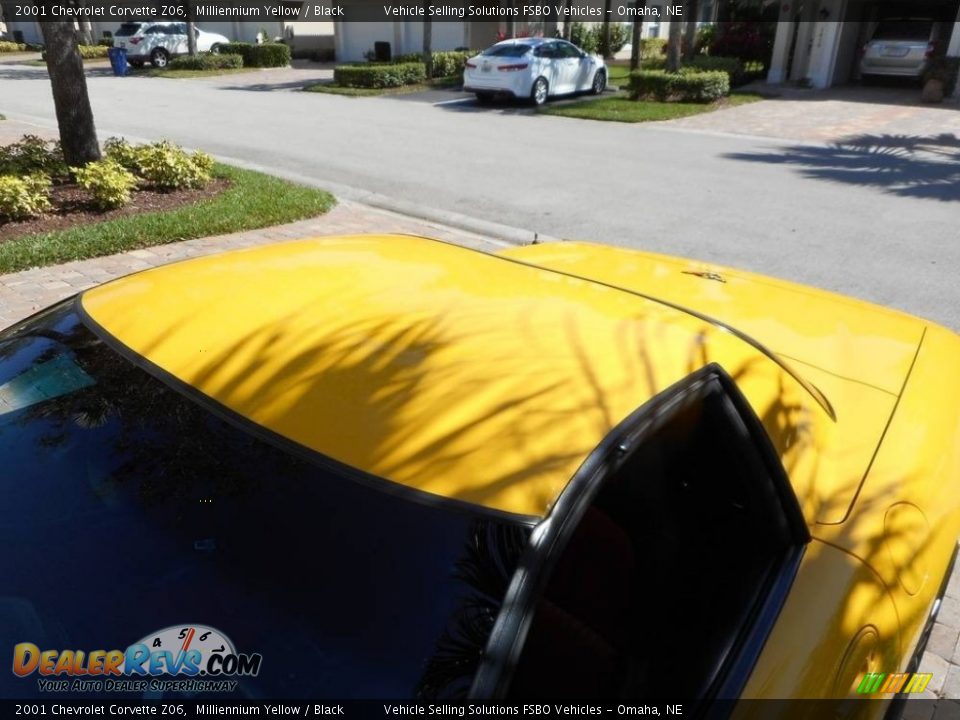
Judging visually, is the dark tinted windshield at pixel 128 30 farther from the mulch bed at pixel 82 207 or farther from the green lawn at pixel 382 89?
the mulch bed at pixel 82 207

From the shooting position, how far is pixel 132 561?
1.52 meters

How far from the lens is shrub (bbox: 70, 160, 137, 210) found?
7.94m

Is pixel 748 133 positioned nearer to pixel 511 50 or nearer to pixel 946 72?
pixel 511 50

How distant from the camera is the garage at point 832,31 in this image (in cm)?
2162

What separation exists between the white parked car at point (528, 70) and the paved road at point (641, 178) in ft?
2.10

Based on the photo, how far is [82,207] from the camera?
8086mm

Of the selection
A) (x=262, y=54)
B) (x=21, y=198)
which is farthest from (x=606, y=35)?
(x=21, y=198)

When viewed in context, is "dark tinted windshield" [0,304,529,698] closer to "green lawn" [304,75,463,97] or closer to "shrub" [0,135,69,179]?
"shrub" [0,135,69,179]

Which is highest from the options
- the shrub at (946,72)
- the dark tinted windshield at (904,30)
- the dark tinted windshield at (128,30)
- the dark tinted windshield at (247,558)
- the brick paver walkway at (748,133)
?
the dark tinted windshield at (904,30)

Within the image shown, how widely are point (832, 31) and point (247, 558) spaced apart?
977 inches

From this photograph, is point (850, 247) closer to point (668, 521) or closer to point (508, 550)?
point (668, 521)

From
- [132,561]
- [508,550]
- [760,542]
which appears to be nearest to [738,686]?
[760,542]

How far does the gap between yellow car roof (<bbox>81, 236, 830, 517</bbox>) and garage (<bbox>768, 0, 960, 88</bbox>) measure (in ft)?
75.7

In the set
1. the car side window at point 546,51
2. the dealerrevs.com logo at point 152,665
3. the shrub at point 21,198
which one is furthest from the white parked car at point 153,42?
the dealerrevs.com logo at point 152,665
